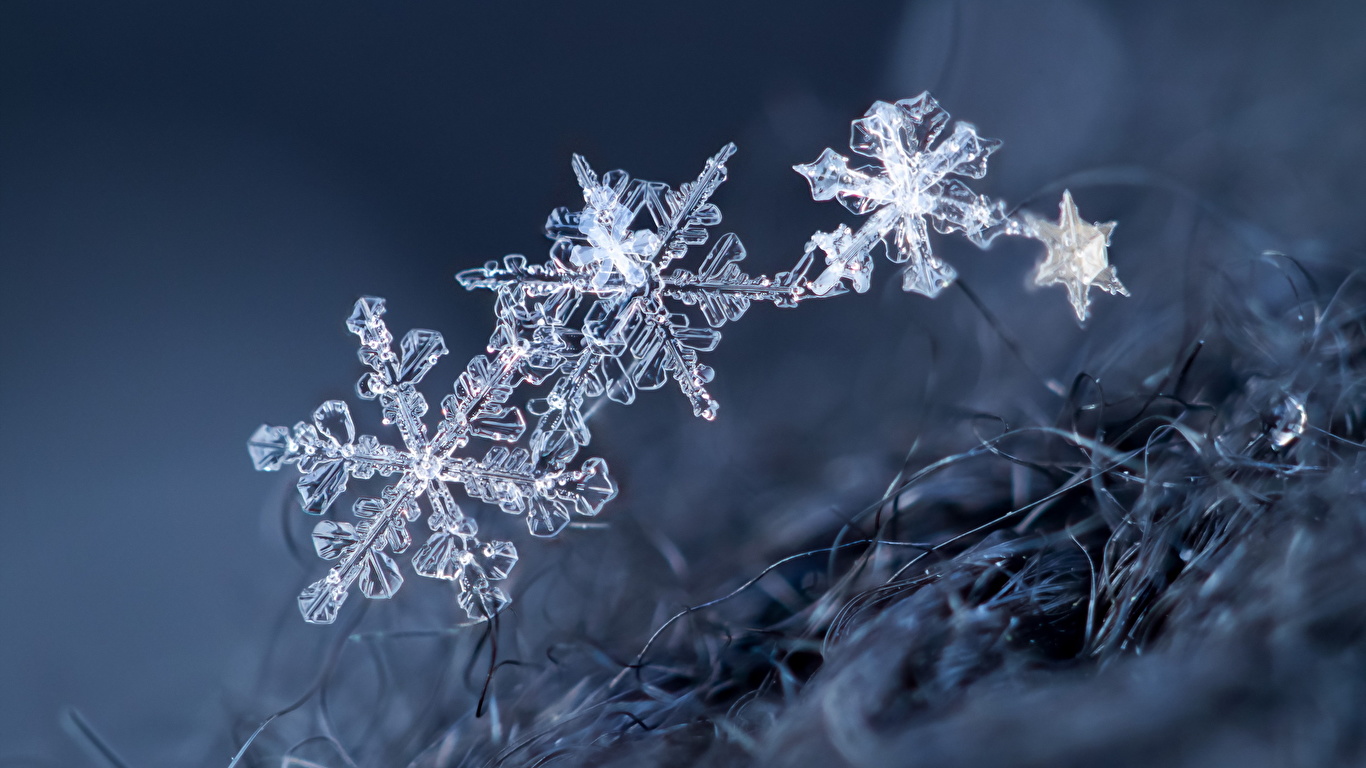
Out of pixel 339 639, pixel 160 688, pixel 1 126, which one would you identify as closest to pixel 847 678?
pixel 339 639

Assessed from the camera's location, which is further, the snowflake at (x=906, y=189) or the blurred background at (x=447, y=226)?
the blurred background at (x=447, y=226)

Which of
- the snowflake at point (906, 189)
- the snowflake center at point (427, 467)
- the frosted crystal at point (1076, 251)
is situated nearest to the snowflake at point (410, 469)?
the snowflake center at point (427, 467)

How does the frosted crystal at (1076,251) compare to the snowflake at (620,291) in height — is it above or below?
below

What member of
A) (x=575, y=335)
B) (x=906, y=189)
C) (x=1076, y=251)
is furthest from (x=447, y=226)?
(x=1076, y=251)

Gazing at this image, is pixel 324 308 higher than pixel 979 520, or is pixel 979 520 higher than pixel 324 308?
pixel 324 308

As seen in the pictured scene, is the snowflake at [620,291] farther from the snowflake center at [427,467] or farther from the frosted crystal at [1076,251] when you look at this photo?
the frosted crystal at [1076,251]

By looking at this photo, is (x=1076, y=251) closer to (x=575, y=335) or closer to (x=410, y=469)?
(x=575, y=335)

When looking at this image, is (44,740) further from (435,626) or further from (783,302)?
(783,302)

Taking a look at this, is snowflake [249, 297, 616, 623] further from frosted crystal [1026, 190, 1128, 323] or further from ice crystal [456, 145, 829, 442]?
frosted crystal [1026, 190, 1128, 323]
